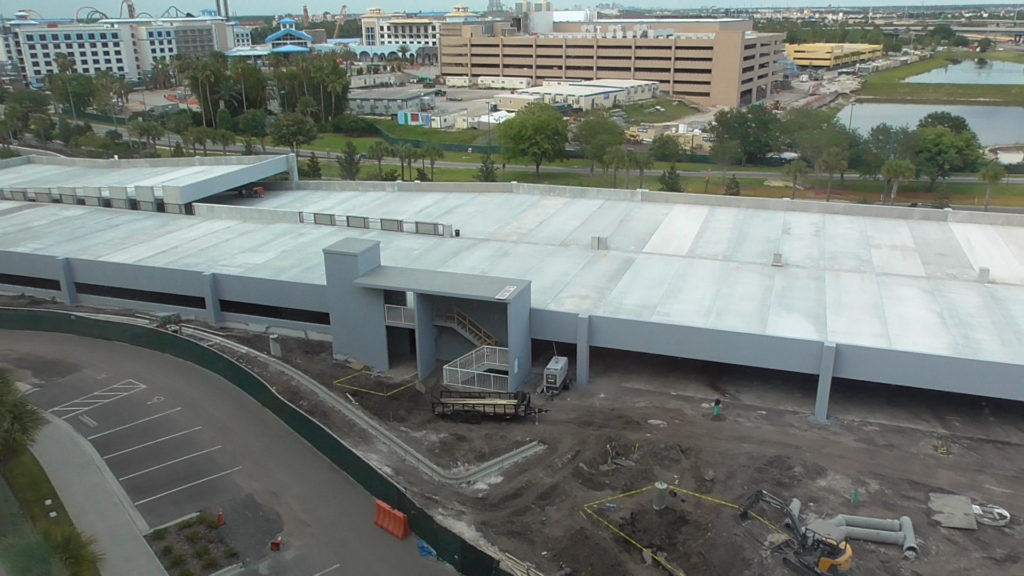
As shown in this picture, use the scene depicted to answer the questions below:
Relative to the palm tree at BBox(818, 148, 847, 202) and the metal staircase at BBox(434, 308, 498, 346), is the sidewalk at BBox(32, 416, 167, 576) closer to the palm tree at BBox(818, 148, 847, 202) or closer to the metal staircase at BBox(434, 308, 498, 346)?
the metal staircase at BBox(434, 308, 498, 346)

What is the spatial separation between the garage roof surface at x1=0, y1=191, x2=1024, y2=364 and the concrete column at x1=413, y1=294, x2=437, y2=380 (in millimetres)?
4341

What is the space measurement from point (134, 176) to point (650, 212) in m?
37.0

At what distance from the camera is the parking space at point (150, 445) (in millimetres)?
24594

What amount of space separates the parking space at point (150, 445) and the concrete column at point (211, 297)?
5239 mm

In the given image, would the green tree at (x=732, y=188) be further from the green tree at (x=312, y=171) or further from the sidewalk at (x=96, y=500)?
the sidewalk at (x=96, y=500)

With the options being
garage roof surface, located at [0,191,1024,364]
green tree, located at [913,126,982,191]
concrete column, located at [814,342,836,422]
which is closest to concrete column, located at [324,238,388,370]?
garage roof surface, located at [0,191,1024,364]

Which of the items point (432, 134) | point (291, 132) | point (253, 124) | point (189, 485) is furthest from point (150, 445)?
point (432, 134)

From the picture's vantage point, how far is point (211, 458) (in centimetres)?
2672

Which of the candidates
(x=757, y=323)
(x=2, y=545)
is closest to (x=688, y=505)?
(x=757, y=323)

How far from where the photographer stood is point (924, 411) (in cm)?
2833

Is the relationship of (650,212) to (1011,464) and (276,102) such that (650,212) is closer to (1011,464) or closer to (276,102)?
(1011,464)

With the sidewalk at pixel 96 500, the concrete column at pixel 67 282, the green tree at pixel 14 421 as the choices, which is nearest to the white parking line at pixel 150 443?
the sidewalk at pixel 96 500

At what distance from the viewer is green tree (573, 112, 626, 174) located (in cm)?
7856

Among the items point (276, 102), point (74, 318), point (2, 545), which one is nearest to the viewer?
point (2, 545)
